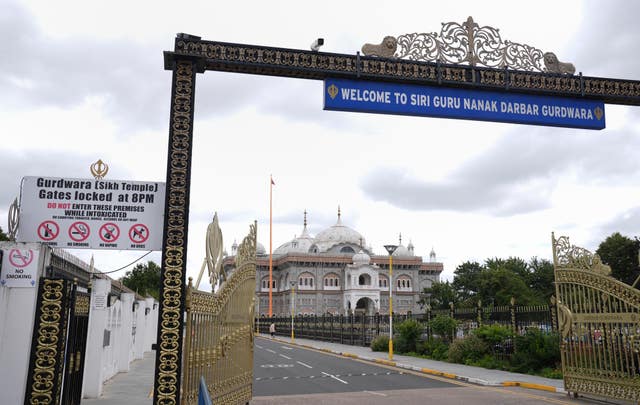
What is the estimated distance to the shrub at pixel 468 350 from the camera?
66.5ft

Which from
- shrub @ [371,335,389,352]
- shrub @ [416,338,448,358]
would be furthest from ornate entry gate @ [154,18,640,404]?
shrub @ [371,335,389,352]

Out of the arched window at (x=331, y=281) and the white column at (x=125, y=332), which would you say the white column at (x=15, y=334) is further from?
the arched window at (x=331, y=281)

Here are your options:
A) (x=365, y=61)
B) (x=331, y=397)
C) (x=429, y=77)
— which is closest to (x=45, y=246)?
(x=365, y=61)

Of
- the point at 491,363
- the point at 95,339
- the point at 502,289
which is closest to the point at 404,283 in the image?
the point at 502,289

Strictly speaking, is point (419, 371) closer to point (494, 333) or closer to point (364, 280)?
point (494, 333)

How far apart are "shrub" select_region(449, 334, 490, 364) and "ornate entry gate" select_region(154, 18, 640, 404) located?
12.1m

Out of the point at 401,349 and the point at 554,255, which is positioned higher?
the point at 554,255

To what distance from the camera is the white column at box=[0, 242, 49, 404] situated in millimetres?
6730

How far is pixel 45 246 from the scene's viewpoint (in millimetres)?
7145

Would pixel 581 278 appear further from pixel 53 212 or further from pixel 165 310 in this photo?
pixel 53 212

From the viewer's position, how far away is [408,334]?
26.5 meters

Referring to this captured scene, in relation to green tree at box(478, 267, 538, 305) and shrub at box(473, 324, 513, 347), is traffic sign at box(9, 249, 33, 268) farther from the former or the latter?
green tree at box(478, 267, 538, 305)

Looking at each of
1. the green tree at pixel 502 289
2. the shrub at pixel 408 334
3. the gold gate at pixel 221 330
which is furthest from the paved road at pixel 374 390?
the green tree at pixel 502 289

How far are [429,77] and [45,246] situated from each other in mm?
6413
